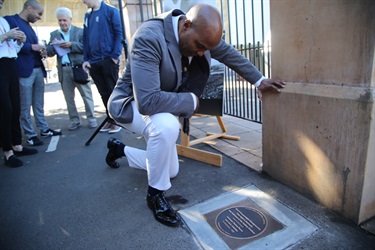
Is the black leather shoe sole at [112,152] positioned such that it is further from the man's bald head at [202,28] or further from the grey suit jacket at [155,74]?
the man's bald head at [202,28]

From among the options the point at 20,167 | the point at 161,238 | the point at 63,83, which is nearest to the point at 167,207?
Answer: the point at 161,238

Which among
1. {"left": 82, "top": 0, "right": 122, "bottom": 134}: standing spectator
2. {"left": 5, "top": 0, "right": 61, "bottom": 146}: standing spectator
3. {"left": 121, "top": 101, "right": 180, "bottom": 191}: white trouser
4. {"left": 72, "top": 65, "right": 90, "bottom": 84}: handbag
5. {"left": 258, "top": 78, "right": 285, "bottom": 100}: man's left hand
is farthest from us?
{"left": 72, "top": 65, "right": 90, "bottom": 84}: handbag

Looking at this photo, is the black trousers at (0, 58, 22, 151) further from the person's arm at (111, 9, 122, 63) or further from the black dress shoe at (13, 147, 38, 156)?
the person's arm at (111, 9, 122, 63)

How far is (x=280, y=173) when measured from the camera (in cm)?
238

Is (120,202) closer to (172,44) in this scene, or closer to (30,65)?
(172,44)

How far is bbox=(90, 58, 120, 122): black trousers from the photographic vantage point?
4.04m

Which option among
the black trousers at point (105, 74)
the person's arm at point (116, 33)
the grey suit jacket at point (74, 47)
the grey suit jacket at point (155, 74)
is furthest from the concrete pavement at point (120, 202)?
the grey suit jacket at point (74, 47)

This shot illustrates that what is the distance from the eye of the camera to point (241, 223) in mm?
1880

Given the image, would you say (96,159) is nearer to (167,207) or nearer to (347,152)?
(167,207)

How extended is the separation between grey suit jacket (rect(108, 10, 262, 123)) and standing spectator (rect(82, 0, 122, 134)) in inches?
76.7

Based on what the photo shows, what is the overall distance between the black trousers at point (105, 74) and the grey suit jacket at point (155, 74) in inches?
78.1

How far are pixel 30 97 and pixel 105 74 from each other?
129cm

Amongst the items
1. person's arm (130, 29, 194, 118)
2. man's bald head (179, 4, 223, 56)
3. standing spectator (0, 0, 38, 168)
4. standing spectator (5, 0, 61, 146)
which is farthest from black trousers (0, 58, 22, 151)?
man's bald head (179, 4, 223, 56)

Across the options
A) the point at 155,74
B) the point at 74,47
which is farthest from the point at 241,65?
the point at 74,47
